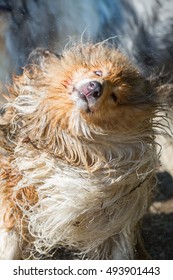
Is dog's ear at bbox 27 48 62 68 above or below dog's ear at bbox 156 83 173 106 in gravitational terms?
above

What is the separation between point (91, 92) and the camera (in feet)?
11.1

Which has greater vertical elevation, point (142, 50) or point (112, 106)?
point (142, 50)

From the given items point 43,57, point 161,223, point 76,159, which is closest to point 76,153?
point 76,159

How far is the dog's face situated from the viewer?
11.3ft

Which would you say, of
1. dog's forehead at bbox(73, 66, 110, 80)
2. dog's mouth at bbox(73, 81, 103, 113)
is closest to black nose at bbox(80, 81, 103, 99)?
dog's mouth at bbox(73, 81, 103, 113)

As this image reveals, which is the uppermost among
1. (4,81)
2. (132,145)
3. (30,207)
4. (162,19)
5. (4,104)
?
(162,19)

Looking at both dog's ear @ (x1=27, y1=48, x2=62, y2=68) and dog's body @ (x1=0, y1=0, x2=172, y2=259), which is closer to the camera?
dog's body @ (x1=0, y1=0, x2=172, y2=259)

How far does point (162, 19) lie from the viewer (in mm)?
4812

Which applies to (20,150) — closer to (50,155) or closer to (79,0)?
(50,155)

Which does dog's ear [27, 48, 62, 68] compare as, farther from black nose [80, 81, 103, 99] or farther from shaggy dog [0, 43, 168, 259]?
black nose [80, 81, 103, 99]

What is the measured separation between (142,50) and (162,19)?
0.80 feet

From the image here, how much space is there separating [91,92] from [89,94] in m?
0.01

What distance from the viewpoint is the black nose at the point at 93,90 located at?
3.37 m
